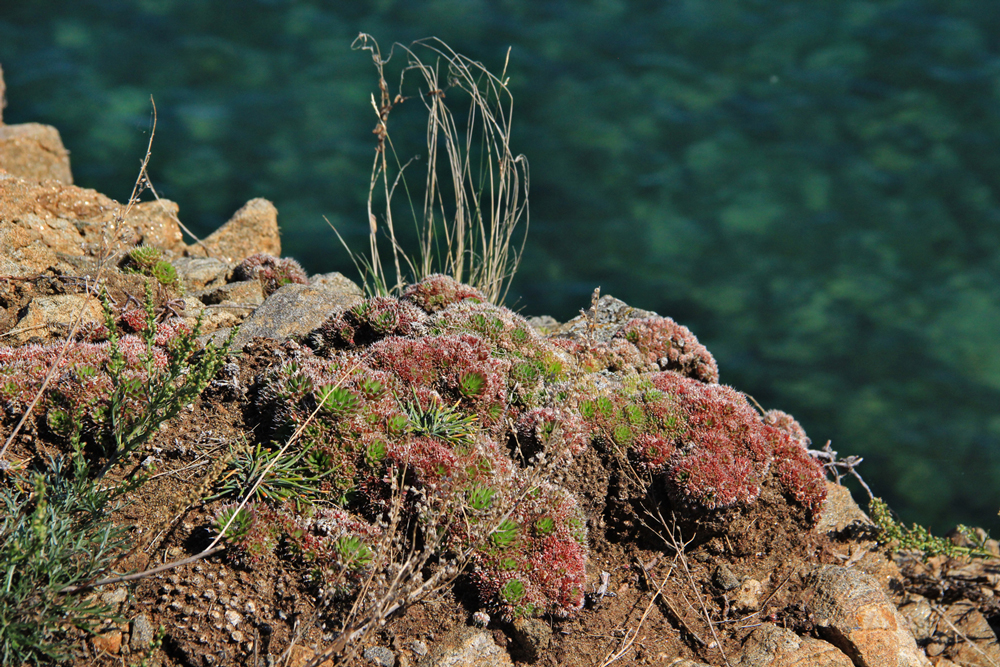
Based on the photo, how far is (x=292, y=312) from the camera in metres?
5.32

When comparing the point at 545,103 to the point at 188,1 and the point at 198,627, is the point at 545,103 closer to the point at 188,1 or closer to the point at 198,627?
the point at 188,1

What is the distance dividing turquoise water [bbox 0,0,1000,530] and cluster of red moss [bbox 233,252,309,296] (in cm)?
269

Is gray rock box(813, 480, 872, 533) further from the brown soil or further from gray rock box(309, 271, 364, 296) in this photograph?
gray rock box(309, 271, 364, 296)

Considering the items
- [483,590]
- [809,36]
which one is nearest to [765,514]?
[483,590]

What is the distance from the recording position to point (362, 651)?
144 inches

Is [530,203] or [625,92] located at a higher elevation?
[625,92]

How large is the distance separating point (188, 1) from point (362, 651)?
10165mm

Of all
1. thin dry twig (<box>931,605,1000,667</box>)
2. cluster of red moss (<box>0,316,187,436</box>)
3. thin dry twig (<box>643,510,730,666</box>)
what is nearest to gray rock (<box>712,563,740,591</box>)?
thin dry twig (<box>643,510,730,666</box>)

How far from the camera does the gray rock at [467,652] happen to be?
366 centimetres

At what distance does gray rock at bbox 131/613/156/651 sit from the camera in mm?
3461

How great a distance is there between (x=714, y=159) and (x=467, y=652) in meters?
7.52

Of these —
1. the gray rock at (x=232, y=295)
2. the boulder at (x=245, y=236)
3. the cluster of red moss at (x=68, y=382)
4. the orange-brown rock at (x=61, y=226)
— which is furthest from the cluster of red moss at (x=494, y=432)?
the boulder at (x=245, y=236)

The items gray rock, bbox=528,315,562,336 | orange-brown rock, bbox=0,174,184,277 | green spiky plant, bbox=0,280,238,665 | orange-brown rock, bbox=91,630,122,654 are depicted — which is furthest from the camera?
gray rock, bbox=528,315,562,336

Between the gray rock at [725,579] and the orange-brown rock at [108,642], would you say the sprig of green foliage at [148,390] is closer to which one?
the orange-brown rock at [108,642]
